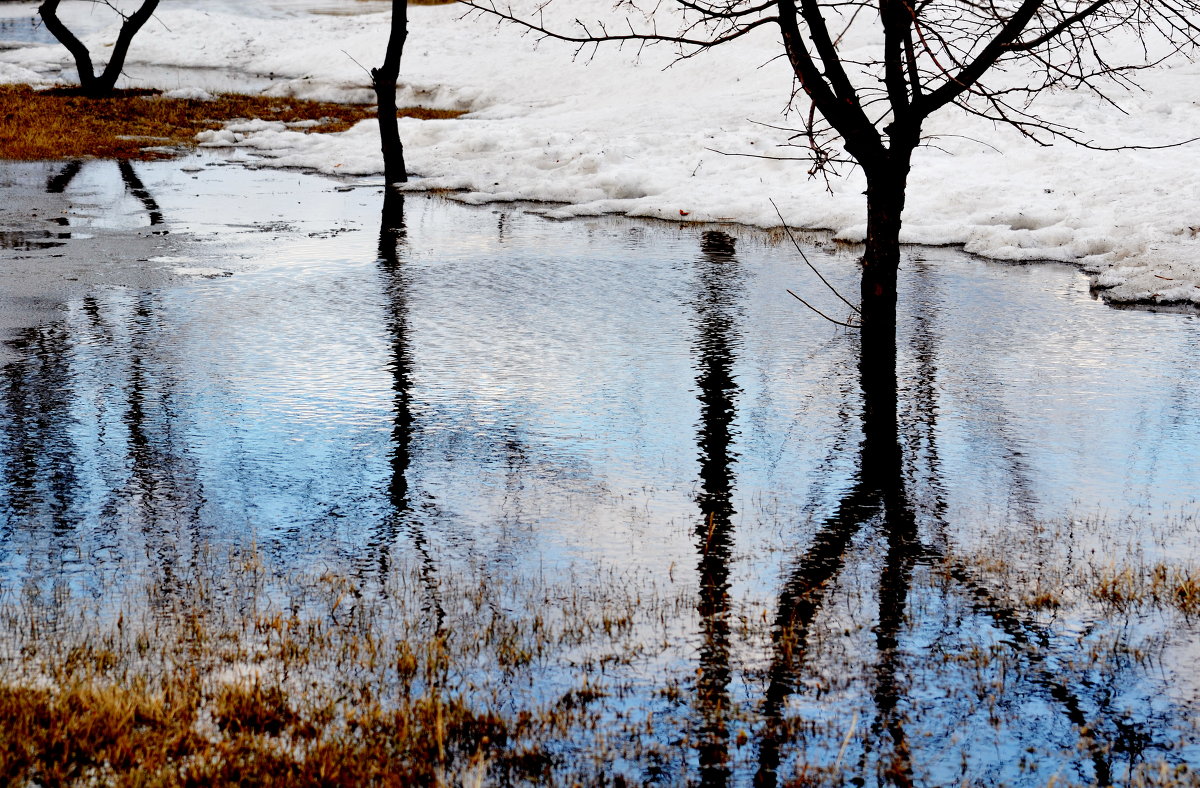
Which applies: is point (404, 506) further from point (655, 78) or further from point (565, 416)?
point (655, 78)

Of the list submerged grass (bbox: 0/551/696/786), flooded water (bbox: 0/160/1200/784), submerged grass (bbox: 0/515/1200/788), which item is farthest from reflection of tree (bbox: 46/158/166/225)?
submerged grass (bbox: 0/515/1200/788)

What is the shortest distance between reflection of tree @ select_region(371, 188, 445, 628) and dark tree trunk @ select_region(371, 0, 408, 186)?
567 cm

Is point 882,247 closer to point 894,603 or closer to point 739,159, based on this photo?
point 894,603

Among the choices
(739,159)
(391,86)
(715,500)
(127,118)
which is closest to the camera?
(715,500)

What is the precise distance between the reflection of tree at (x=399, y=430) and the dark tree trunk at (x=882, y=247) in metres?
3.52

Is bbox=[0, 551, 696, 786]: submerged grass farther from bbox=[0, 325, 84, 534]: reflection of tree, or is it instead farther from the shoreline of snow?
the shoreline of snow

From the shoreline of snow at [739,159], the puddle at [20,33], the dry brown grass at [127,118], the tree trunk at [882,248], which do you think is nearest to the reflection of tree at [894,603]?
the tree trunk at [882,248]

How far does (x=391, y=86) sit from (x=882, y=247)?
12.9 meters

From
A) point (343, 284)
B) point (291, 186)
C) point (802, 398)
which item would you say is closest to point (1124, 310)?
point (802, 398)

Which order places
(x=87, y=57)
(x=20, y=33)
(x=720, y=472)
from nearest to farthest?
(x=720, y=472)
(x=87, y=57)
(x=20, y=33)

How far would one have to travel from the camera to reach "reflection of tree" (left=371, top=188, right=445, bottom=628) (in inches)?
237

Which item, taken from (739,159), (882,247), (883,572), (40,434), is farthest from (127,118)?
(883,572)

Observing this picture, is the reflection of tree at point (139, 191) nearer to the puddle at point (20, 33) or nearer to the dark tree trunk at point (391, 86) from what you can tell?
the dark tree trunk at point (391, 86)

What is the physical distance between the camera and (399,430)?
8.09m
